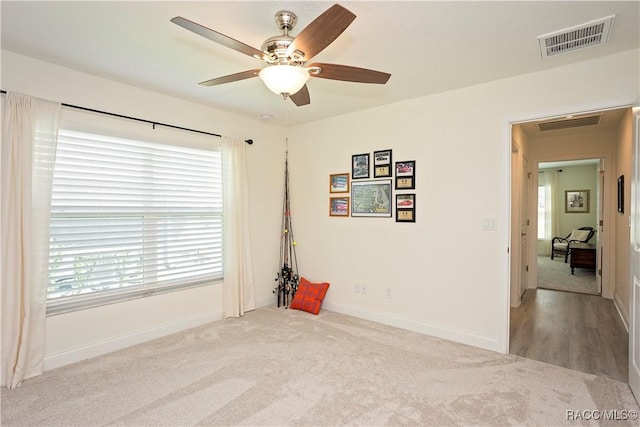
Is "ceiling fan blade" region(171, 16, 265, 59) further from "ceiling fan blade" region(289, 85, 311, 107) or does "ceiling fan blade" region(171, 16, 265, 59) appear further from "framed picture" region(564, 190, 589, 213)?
"framed picture" region(564, 190, 589, 213)

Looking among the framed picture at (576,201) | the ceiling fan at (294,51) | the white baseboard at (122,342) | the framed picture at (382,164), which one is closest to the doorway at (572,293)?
the framed picture at (382,164)

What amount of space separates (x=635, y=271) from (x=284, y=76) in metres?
2.75

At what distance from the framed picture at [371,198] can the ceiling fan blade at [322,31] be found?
2.24 metres

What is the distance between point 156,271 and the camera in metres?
3.42

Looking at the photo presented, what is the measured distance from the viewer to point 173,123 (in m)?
3.53

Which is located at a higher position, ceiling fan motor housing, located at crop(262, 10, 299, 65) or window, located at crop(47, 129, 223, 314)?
ceiling fan motor housing, located at crop(262, 10, 299, 65)

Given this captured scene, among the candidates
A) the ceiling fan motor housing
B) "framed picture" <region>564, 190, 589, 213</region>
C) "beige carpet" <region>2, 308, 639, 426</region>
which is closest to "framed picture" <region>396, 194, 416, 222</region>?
"beige carpet" <region>2, 308, 639, 426</region>

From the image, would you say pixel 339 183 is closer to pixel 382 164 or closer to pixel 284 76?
pixel 382 164

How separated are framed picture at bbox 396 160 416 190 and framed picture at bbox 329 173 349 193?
2.27ft

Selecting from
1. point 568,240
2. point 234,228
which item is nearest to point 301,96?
point 234,228

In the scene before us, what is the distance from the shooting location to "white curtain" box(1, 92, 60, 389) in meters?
2.47

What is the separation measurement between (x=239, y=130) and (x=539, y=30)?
10.4ft

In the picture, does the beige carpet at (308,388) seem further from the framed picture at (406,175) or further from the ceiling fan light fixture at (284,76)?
the ceiling fan light fixture at (284,76)

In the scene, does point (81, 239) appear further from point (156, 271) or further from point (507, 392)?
point (507, 392)
